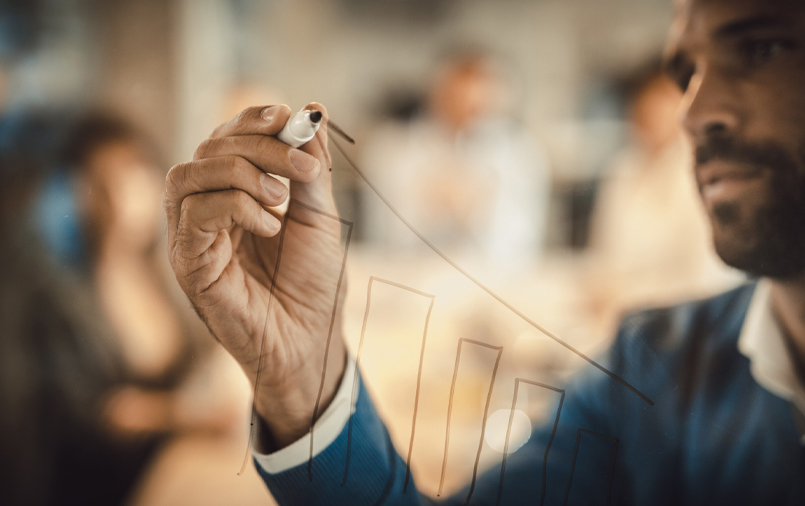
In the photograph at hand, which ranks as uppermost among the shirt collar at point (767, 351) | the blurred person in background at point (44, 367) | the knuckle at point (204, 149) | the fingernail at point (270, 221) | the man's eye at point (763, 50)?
the man's eye at point (763, 50)

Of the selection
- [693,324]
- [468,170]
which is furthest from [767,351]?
[468,170]

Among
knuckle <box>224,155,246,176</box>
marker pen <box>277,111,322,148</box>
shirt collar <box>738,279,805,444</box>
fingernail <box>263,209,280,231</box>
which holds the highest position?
marker pen <box>277,111,322,148</box>

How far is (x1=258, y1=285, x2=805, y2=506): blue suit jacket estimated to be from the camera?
328 mm

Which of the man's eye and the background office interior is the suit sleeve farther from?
the man's eye

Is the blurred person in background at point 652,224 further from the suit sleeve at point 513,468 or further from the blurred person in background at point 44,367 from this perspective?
the blurred person in background at point 44,367

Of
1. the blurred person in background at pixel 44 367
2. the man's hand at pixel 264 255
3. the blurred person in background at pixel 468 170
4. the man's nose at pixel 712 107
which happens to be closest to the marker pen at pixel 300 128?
the man's hand at pixel 264 255

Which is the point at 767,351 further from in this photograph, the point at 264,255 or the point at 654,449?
the point at 264,255

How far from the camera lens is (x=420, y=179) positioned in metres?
1.20

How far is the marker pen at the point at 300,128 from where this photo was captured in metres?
0.27

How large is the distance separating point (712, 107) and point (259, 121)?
0.33 m

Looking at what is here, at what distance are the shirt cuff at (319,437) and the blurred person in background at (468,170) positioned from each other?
2.07 ft

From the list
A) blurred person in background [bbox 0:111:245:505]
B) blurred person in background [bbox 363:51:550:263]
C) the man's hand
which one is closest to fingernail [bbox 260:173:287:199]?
the man's hand

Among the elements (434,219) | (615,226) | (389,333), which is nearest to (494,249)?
(615,226)

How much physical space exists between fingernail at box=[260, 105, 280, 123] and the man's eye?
33 centimetres
